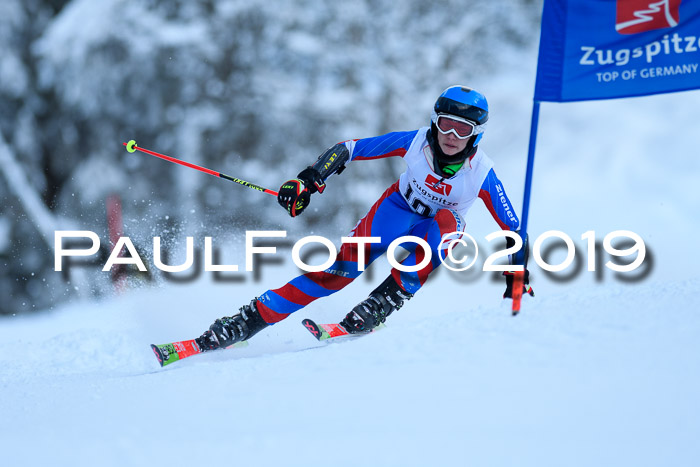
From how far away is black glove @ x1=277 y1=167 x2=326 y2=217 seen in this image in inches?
154

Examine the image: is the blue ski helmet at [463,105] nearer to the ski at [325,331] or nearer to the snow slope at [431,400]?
the snow slope at [431,400]

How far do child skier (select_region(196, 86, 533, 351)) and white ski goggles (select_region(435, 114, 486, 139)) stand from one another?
6 cm

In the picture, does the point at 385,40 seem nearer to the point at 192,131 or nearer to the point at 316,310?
the point at 192,131

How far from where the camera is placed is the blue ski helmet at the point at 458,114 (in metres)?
3.71

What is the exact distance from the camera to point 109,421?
2.67 meters

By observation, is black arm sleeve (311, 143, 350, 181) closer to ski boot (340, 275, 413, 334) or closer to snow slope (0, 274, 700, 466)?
ski boot (340, 275, 413, 334)

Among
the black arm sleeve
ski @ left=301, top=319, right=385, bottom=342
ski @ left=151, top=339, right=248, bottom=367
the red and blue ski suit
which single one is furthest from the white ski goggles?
ski @ left=151, top=339, right=248, bottom=367

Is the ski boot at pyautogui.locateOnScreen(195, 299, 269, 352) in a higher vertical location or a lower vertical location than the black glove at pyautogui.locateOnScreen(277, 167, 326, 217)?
lower

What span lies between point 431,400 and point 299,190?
1710mm

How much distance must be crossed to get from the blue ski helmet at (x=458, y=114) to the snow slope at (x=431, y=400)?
805 millimetres

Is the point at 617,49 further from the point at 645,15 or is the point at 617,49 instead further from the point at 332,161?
the point at 332,161

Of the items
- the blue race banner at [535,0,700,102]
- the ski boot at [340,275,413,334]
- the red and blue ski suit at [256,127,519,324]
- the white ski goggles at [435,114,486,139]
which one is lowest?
the ski boot at [340,275,413,334]

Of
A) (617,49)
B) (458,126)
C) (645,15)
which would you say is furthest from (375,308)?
(645,15)

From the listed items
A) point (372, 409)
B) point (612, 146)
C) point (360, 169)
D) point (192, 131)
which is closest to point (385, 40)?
point (360, 169)
